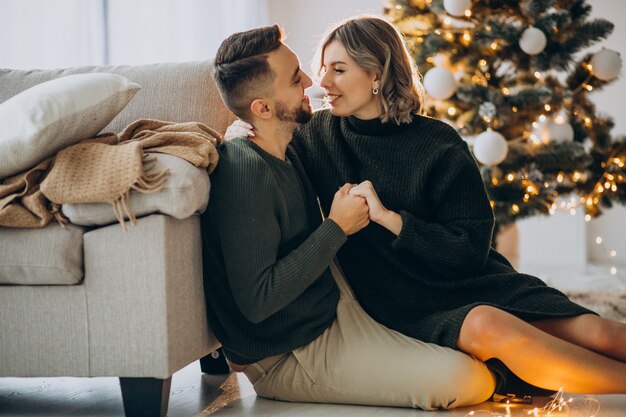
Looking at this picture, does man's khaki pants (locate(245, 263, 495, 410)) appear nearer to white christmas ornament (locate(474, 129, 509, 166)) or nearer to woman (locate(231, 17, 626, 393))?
woman (locate(231, 17, 626, 393))

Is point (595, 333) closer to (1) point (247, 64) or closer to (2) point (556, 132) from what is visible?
(1) point (247, 64)

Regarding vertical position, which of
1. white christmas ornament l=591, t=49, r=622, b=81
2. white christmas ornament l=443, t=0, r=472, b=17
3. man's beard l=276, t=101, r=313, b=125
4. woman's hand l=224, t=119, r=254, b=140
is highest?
white christmas ornament l=443, t=0, r=472, b=17

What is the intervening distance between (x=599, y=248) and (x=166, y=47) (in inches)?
119

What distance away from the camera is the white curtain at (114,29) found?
331 cm

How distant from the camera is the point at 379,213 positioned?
184 centimetres

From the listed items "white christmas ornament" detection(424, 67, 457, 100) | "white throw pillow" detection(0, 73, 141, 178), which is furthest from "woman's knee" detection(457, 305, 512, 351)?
"white christmas ornament" detection(424, 67, 457, 100)

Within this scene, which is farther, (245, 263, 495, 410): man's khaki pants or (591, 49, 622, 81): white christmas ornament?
(591, 49, 622, 81): white christmas ornament

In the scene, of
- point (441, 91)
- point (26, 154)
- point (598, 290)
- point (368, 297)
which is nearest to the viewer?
point (26, 154)

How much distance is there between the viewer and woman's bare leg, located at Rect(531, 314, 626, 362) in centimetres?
181

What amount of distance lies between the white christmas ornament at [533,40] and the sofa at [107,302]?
2092 mm

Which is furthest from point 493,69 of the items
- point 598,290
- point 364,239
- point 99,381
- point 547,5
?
point 99,381

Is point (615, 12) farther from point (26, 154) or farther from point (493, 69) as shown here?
point (26, 154)

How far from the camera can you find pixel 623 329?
1822mm

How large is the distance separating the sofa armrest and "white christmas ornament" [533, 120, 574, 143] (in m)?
2.24
